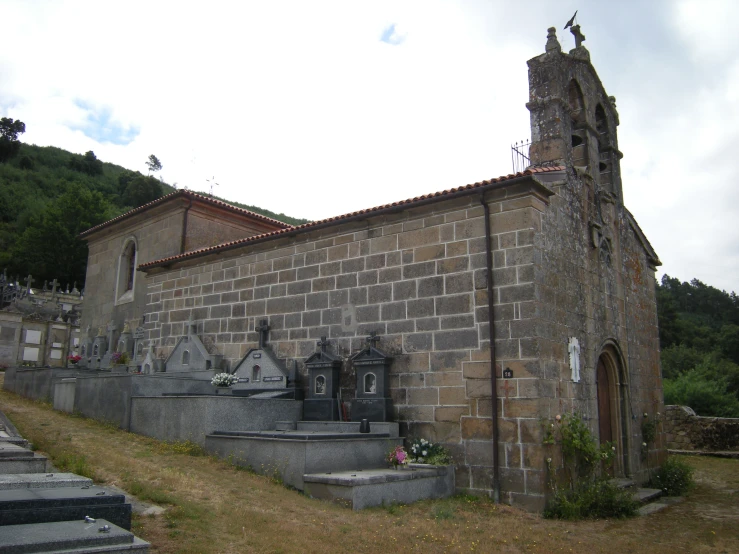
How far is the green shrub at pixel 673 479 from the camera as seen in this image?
12469 millimetres

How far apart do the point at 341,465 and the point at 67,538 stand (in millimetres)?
5425

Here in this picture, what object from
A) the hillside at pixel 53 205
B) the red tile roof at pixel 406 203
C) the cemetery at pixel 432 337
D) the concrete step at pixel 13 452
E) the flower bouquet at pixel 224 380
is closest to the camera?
the concrete step at pixel 13 452

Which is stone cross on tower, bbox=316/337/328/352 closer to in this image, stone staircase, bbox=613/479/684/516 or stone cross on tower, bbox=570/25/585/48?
stone staircase, bbox=613/479/684/516

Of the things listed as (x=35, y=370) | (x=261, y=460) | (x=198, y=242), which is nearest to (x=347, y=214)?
(x=261, y=460)

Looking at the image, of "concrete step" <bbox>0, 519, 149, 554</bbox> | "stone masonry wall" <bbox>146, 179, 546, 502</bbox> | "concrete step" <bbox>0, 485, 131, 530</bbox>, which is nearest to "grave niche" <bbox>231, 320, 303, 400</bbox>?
"stone masonry wall" <bbox>146, 179, 546, 502</bbox>

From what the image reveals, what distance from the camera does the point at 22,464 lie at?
6.54 metres

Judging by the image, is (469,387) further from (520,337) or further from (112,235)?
(112,235)

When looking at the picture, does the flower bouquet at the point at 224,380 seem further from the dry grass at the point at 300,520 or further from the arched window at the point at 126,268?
the arched window at the point at 126,268

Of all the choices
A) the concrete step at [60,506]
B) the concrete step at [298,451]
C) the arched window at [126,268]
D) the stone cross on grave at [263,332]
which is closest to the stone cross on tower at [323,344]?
the stone cross on grave at [263,332]

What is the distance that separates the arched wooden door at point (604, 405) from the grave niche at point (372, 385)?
13.6ft

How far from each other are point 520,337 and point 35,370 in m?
12.4

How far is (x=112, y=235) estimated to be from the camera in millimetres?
22016

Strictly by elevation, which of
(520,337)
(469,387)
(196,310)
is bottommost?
(469,387)

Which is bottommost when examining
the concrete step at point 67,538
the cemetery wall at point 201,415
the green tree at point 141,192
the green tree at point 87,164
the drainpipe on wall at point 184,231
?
the concrete step at point 67,538
